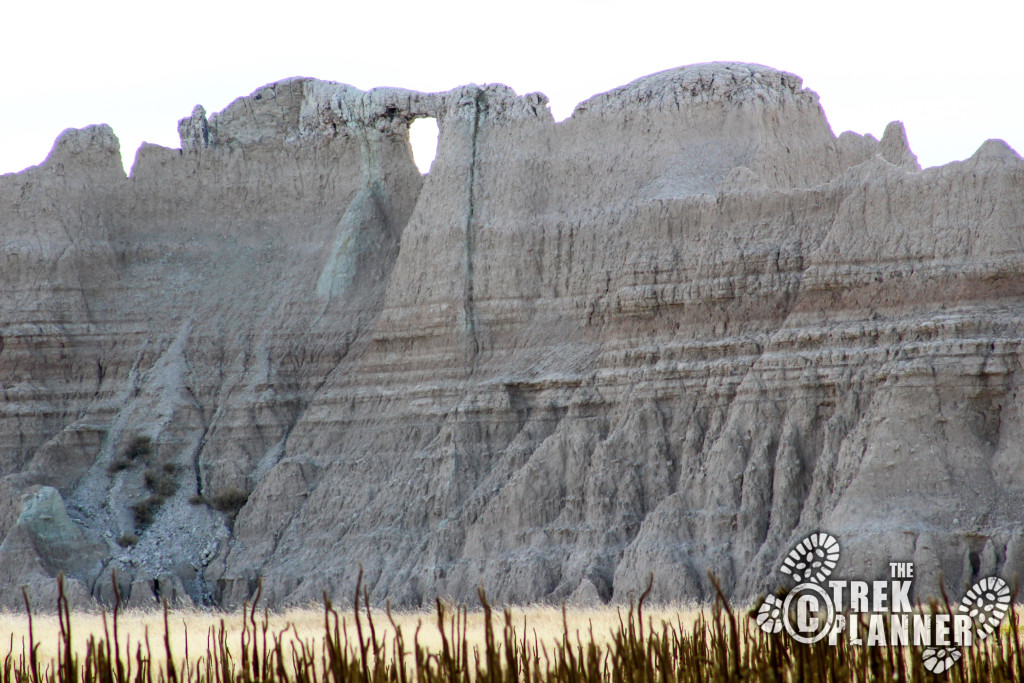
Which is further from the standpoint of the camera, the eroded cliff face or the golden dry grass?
the eroded cliff face

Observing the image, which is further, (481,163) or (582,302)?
(481,163)

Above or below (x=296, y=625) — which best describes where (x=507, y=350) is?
above

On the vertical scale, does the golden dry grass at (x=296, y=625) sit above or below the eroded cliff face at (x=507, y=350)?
below

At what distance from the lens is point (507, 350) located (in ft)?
138

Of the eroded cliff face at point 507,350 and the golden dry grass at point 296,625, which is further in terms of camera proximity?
A: the eroded cliff face at point 507,350

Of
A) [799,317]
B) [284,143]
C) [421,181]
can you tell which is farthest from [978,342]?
[284,143]

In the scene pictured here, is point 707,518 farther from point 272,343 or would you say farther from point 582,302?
point 272,343

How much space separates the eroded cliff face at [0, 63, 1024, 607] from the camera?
111ft

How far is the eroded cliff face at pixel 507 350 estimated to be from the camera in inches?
1328

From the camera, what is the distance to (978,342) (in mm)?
33031

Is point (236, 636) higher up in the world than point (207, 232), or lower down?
lower down

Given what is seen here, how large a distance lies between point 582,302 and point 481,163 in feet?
19.7

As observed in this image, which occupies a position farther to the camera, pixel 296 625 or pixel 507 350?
pixel 507 350

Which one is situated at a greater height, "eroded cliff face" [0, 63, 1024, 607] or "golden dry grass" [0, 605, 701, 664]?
"eroded cliff face" [0, 63, 1024, 607]
